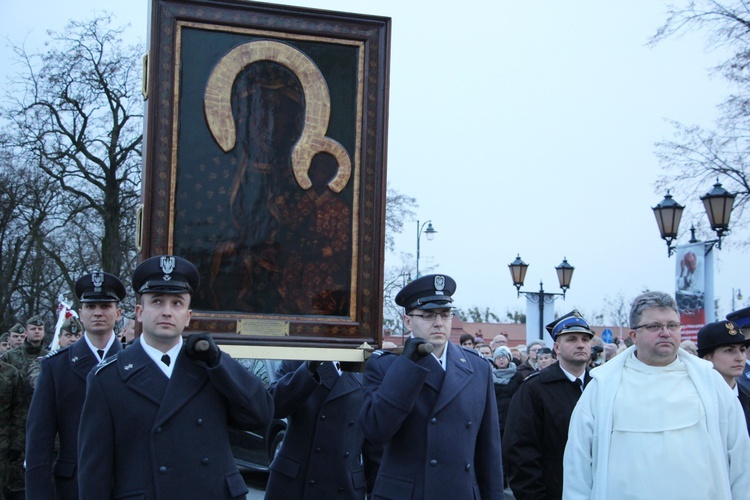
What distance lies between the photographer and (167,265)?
15.3 ft

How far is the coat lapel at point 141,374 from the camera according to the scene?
174 inches

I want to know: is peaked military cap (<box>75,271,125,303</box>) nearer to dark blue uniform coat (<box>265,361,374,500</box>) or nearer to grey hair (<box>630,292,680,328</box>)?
dark blue uniform coat (<box>265,361,374,500</box>)

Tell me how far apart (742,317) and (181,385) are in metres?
4.95

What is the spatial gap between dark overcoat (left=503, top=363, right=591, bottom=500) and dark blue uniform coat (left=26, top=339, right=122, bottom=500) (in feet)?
8.73

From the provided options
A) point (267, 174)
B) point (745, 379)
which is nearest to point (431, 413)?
point (267, 174)

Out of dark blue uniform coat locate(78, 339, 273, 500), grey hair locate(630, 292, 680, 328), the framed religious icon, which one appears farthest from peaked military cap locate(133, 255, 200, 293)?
grey hair locate(630, 292, 680, 328)

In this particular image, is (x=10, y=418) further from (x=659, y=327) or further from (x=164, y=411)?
(x=659, y=327)

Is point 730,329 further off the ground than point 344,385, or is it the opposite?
point 730,329

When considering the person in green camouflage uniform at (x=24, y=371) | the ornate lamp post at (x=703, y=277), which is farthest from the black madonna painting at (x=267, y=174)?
the ornate lamp post at (x=703, y=277)

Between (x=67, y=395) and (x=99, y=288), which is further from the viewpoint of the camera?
(x=99, y=288)

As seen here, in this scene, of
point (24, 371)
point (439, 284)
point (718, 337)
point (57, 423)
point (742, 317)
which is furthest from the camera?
point (24, 371)

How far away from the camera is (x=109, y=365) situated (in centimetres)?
452

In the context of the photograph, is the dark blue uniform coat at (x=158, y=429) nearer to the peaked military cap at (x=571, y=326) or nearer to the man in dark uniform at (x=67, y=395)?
the man in dark uniform at (x=67, y=395)

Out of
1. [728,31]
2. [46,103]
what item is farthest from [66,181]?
[728,31]
